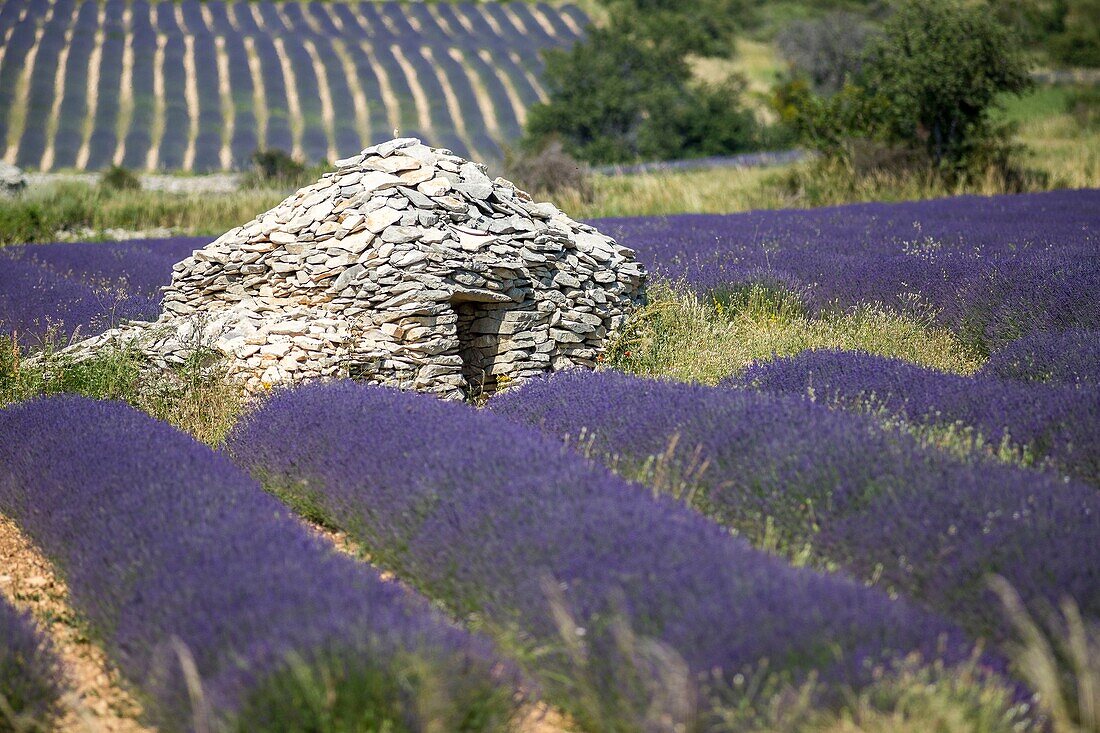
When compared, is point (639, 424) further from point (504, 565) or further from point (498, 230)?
point (498, 230)

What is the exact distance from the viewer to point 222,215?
17.2 metres

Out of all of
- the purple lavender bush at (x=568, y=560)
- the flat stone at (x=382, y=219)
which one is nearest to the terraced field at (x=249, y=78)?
the flat stone at (x=382, y=219)

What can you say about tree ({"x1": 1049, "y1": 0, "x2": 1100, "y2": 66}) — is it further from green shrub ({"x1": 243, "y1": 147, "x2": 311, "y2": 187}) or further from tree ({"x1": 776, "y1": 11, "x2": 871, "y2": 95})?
green shrub ({"x1": 243, "y1": 147, "x2": 311, "y2": 187})

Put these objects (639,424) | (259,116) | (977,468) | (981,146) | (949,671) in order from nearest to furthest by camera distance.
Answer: (949,671), (977,468), (639,424), (981,146), (259,116)

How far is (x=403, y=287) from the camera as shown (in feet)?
21.1

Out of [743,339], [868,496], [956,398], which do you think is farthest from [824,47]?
[868,496]

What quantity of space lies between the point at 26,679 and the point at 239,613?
2.47 feet

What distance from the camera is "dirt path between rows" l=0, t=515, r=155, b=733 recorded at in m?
3.32

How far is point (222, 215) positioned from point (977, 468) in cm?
1538

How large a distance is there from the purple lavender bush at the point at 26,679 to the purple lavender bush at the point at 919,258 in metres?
6.14

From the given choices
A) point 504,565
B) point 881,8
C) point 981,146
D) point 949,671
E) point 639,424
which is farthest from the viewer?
point 881,8

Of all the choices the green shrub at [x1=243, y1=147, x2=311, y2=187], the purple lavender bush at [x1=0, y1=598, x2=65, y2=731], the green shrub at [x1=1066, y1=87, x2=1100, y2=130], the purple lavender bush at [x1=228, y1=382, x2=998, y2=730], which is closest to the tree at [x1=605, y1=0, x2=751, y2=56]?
the green shrub at [x1=1066, y1=87, x2=1100, y2=130]

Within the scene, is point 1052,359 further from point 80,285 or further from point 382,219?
point 80,285

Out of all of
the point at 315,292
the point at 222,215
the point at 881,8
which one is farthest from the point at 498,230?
the point at 881,8
